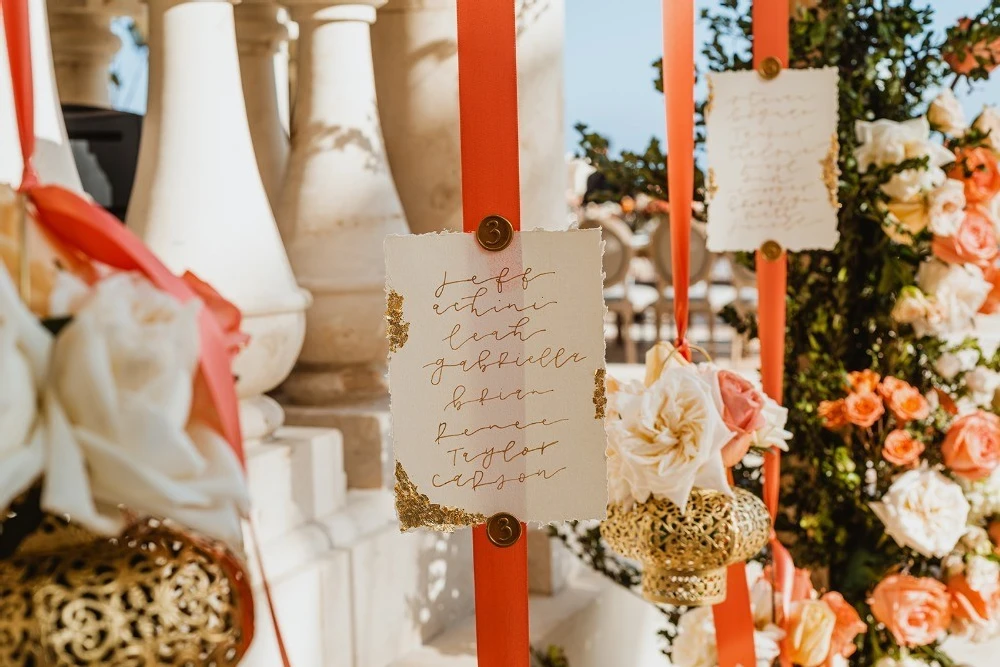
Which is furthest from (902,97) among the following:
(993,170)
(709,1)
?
(709,1)

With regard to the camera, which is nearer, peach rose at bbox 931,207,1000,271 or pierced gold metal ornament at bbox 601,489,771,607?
pierced gold metal ornament at bbox 601,489,771,607

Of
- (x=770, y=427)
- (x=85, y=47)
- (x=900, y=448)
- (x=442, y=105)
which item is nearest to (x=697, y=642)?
(x=900, y=448)

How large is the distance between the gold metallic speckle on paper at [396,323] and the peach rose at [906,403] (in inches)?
44.7

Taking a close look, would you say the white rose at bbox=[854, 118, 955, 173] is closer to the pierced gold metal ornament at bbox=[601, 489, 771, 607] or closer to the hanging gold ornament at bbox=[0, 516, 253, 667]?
the pierced gold metal ornament at bbox=[601, 489, 771, 607]

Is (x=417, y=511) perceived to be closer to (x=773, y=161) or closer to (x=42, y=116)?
(x=42, y=116)

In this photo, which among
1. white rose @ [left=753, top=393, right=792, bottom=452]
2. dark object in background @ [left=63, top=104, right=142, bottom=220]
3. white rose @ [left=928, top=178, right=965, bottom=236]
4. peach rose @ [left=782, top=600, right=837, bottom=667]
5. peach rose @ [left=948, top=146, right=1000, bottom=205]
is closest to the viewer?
white rose @ [left=753, top=393, right=792, bottom=452]

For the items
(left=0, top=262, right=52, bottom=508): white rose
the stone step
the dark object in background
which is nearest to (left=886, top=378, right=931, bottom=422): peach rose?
the stone step

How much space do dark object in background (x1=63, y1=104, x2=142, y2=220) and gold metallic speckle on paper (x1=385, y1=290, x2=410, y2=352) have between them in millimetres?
1303

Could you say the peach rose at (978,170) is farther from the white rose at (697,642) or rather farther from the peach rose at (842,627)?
the white rose at (697,642)

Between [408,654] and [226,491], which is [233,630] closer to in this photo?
[226,491]

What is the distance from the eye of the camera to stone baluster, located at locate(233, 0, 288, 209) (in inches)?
66.0

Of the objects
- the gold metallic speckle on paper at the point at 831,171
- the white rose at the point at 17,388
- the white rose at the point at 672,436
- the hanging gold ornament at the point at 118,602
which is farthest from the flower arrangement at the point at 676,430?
the white rose at the point at 17,388

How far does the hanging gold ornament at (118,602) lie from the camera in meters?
0.50

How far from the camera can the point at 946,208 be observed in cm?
164
